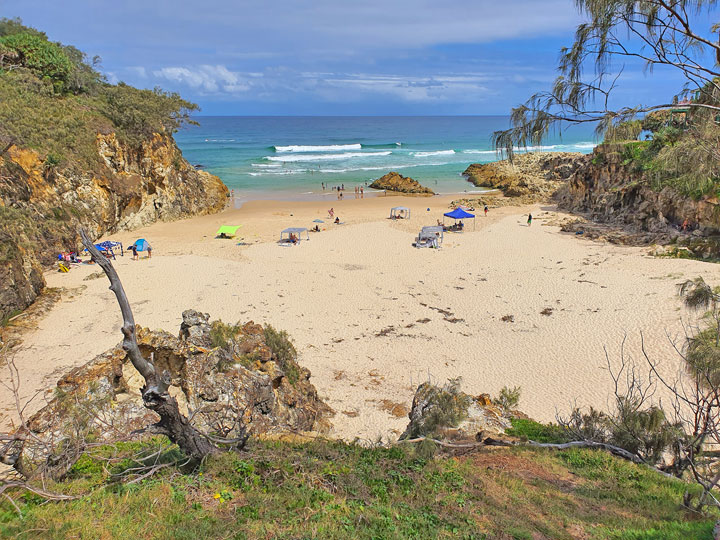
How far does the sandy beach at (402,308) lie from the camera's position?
11344 mm

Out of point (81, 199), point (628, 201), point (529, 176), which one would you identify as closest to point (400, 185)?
point (529, 176)

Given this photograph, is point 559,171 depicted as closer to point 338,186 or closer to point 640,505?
point 338,186

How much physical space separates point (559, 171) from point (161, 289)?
129 ft

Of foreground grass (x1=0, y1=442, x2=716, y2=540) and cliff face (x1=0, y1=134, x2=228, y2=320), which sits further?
cliff face (x1=0, y1=134, x2=228, y2=320)

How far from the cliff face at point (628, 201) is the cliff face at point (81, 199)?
2268cm

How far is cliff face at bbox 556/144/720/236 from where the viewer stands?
2073 cm

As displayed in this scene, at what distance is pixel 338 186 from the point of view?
43.4m

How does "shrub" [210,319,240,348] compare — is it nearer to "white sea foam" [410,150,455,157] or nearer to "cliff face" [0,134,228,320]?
"cliff face" [0,134,228,320]

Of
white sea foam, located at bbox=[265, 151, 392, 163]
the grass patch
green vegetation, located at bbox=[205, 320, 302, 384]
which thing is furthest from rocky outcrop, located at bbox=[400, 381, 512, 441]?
white sea foam, located at bbox=[265, 151, 392, 163]

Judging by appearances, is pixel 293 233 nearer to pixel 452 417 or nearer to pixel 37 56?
pixel 37 56

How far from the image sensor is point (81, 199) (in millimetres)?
22766

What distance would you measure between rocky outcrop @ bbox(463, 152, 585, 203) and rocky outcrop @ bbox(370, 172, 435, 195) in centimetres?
699

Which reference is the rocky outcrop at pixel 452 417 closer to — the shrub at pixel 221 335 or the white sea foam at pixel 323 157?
the shrub at pixel 221 335

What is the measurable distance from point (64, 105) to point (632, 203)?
107 ft
